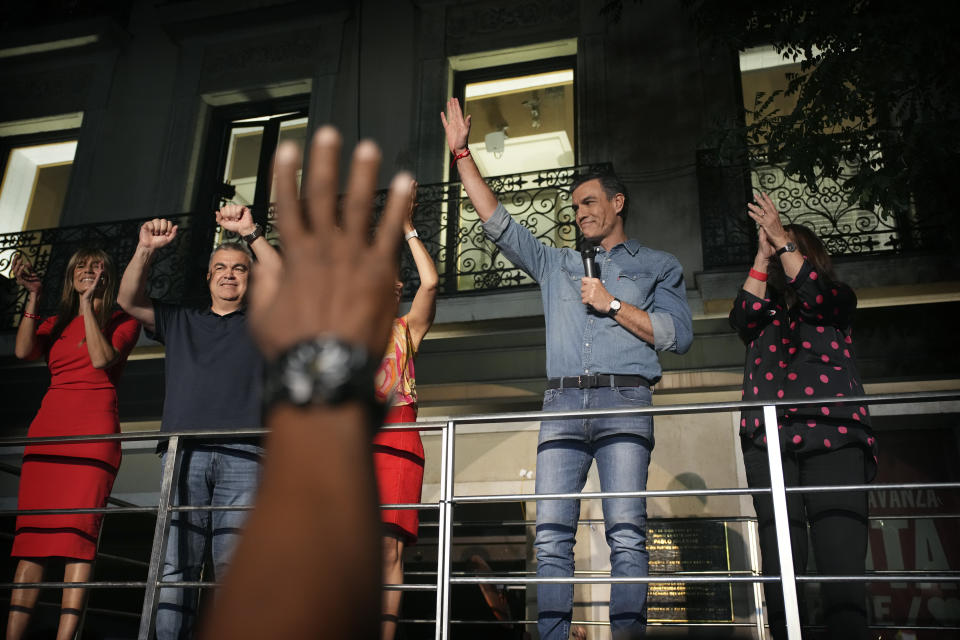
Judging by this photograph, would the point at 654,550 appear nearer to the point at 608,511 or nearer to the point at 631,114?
the point at 608,511

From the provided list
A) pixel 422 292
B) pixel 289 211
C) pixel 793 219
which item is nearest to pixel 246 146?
pixel 793 219

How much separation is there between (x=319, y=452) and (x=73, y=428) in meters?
3.19

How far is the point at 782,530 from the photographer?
2.24m

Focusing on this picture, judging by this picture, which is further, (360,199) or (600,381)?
(600,381)

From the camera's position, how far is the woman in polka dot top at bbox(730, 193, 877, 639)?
2.49m

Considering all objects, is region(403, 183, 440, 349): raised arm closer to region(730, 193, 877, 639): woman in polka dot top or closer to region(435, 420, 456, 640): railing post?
region(435, 420, 456, 640): railing post

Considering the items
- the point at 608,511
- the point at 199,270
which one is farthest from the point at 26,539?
the point at 199,270

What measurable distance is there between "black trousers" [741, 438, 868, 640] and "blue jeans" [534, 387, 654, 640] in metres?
0.46

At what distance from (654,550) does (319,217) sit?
5931mm

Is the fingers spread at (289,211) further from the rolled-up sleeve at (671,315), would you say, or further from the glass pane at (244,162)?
the glass pane at (244,162)

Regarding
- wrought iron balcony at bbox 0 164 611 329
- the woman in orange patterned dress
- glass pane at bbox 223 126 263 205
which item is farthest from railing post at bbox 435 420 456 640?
glass pane at bbox 223 126 263 205

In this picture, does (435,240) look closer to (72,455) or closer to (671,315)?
(72,455)

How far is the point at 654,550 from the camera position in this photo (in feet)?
19.8

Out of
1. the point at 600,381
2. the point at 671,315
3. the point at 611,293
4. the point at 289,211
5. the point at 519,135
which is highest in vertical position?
the point at 519,135
